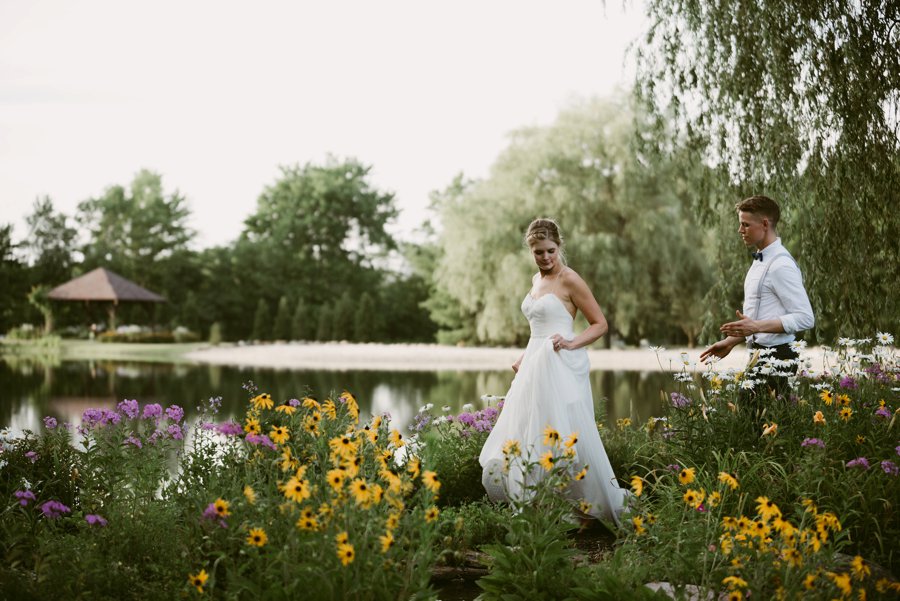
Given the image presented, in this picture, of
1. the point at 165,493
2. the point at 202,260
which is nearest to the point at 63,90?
the point at 202,260

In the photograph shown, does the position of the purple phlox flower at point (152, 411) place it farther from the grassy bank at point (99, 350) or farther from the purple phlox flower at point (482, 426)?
the grassy bank at point (99, 350)

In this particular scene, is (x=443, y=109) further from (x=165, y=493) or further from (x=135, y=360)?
(x=165, y=493)

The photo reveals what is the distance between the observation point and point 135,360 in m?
25.0

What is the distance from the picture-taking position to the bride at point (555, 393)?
4.43m

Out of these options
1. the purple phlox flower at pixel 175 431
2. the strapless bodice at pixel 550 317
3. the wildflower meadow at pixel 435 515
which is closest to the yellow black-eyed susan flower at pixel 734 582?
the wildflower meadow at pixel 435 515

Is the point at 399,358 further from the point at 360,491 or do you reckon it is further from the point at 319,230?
the point at 360,491

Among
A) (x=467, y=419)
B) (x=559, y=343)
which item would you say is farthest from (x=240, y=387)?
(x=559, y=343)

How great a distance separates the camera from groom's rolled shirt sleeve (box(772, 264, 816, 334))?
13.6ft

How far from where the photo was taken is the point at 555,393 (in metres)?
4.46

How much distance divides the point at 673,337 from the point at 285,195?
864 inches

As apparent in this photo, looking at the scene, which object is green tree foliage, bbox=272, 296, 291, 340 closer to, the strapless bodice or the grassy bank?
the grassy bank

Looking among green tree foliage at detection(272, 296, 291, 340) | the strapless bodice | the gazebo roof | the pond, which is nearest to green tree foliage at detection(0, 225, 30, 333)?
the gazebo roof

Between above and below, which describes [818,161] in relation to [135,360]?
above

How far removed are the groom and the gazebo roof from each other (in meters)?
32.1
